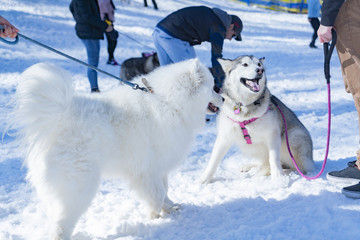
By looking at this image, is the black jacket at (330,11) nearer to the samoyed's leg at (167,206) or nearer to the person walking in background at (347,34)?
the person walking in background at (347,34)

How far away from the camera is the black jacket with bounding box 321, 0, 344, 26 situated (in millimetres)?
2600

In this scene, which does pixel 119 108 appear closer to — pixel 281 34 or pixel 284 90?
pixel 284 90

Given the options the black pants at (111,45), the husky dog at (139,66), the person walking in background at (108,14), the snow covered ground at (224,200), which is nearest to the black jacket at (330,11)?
the snow covered ground at (224,200)

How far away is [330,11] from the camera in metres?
2.63

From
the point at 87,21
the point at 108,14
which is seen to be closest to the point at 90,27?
the point at 87,21

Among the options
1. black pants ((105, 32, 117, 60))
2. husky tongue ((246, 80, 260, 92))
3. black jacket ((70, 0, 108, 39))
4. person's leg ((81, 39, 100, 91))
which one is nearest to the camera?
husky tongue ((246, 80, 260, 92))

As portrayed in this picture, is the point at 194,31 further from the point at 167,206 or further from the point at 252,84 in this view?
the point at 167,206

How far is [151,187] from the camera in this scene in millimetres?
2539

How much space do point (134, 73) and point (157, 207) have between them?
4.49m

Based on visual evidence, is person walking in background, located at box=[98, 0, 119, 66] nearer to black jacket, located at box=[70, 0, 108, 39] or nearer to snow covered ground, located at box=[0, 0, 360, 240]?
snow covered ground, located at box=[0, 0, 360, 240]

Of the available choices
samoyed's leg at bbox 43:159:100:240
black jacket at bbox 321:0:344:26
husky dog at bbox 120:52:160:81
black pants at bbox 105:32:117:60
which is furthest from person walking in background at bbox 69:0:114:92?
black jacket at bbox 321:0:344:26

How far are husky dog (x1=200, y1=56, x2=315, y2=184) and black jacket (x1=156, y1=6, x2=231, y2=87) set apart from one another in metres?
0.55

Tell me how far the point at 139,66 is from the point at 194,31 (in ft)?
8.72

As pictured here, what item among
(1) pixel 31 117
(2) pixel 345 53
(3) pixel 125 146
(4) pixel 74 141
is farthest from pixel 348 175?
(1) pixel 31 117
